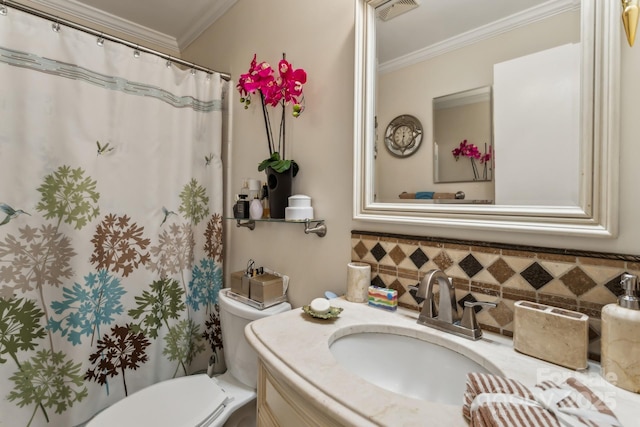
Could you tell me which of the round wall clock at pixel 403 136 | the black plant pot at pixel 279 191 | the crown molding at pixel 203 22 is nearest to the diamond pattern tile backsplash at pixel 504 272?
the round wall clock at pixel 403 136

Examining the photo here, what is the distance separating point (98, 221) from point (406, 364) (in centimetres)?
135

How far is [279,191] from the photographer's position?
4.13 ft

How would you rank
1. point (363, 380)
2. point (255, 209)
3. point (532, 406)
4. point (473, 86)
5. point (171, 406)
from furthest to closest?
point (255, 209) → point (171, 406) → point (473, 86) → point (363, 380) → point (532, 406)

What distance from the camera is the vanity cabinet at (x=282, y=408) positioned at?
0.54 m

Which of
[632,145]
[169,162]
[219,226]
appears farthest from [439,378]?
[169,162]

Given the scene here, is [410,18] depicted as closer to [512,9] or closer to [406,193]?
[512,9]

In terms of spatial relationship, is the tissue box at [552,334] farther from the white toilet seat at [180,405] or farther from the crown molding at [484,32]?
the white toilet seat at [180,405]

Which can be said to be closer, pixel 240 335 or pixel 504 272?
pixel 504 272

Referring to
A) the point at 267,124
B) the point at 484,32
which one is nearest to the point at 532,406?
the point at 484,32

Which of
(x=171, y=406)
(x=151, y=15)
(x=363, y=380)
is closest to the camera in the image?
(x=363, y=380)

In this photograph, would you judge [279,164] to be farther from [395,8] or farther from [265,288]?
[395,8]

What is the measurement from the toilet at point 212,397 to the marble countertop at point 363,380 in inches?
19.6

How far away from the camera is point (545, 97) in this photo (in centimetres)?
69

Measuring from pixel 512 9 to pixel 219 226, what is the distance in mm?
1487
